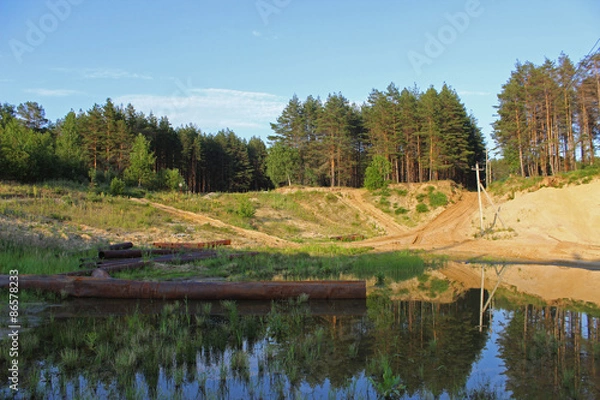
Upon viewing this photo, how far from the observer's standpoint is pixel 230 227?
35.7 meters

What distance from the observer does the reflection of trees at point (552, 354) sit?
5.75 metres

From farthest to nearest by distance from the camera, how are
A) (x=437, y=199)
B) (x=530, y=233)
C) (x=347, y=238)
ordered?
(x=437, y=199) < (x=347, y=238) < (x=530, y=233)

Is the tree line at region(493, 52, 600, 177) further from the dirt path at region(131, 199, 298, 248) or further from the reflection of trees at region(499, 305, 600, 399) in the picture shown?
the reflection of trees at region(499, 305, 600, 399)

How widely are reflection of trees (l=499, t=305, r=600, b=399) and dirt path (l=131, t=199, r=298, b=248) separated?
2153 centimetres

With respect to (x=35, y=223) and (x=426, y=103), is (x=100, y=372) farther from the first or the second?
(x=426, y=103)

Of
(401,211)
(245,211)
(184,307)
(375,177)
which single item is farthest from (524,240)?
(184,307)

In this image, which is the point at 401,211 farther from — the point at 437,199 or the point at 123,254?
the point at 123,254

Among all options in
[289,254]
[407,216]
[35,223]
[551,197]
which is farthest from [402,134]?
[35,223]

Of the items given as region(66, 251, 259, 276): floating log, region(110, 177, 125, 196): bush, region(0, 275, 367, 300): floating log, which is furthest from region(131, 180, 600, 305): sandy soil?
region(66, 251, 259, 276): floating log

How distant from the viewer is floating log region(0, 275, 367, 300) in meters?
11.6

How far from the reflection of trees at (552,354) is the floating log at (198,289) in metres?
4.24

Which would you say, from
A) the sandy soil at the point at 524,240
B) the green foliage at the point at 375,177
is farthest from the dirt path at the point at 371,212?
the green foliage at the point at 375,177

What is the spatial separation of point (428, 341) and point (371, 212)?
45.6m

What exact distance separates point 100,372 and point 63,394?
73 cm
